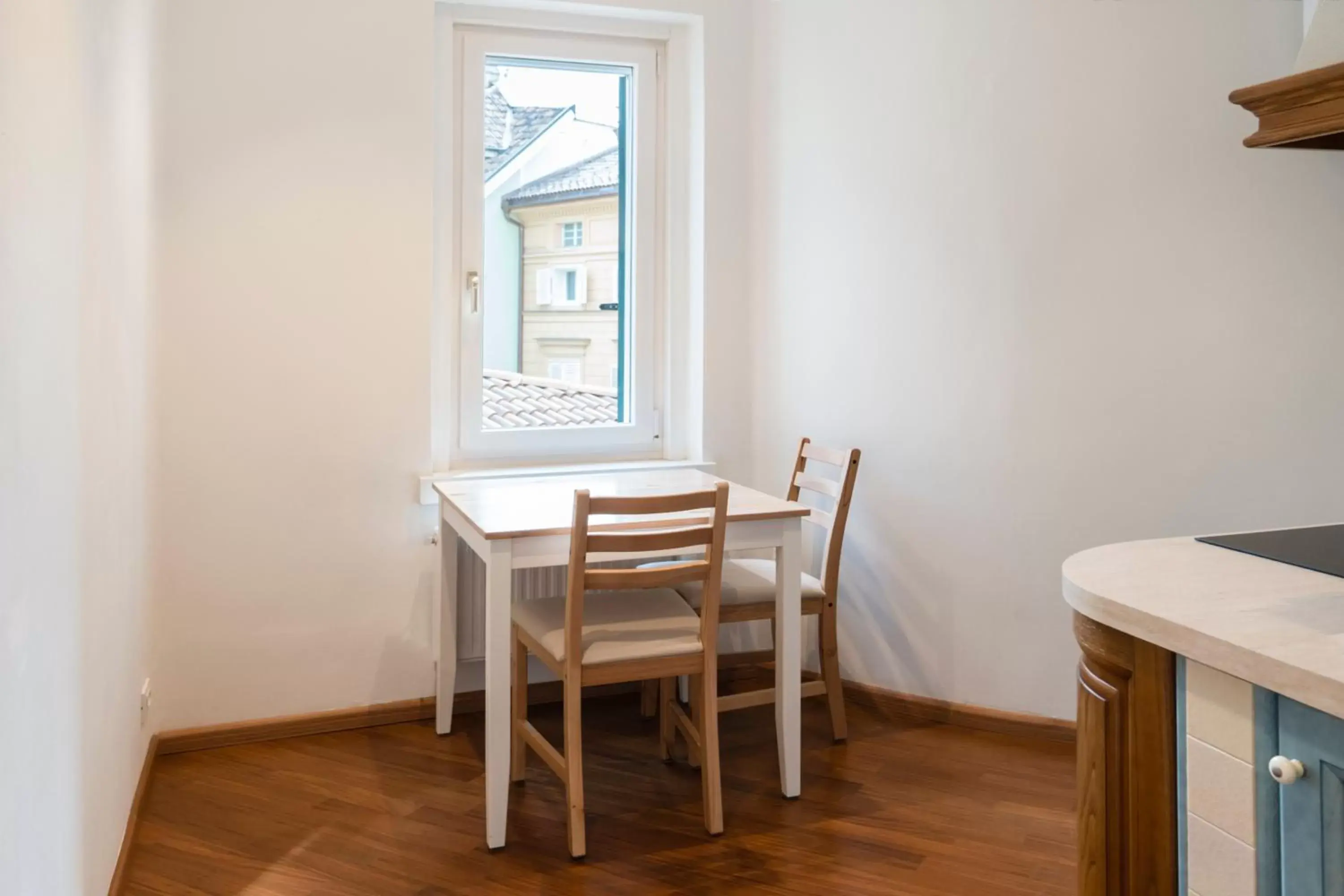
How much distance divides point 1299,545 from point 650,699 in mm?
2051

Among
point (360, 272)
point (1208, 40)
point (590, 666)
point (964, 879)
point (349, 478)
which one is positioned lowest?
point (964, 879)

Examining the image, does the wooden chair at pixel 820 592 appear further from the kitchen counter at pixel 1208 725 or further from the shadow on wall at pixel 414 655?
the kitchen counter at pixel 1208 725

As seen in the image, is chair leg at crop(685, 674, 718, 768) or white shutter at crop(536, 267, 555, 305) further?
white shutter at crop(536, 267, 555, 305)

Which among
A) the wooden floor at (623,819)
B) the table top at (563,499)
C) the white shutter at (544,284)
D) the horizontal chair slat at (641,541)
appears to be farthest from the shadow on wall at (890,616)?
the white shutter at (544,284)

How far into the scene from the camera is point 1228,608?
132 cm

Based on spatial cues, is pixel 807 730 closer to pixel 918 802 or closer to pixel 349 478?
pixel 918 802

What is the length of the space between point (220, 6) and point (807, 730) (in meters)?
2.69

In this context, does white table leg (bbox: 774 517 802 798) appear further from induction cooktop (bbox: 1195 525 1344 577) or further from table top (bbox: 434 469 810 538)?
induction cooktop (bbox: 1195 525 1344 577)

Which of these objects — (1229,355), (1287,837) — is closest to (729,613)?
(1229,355)

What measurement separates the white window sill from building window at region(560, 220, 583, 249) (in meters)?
0.75

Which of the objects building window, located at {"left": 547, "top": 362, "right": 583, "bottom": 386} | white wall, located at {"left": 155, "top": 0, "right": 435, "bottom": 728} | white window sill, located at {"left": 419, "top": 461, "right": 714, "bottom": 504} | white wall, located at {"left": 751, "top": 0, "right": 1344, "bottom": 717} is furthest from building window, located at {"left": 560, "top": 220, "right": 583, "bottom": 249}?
white window sill, located at {"left": 419, "top": 461, "right": 714, "bottom": 504}

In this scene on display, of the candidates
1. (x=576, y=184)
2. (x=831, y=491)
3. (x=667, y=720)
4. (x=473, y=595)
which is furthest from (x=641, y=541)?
(x=576, y=184)

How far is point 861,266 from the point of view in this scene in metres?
3.34

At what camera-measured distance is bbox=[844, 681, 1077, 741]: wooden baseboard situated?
3.05m
